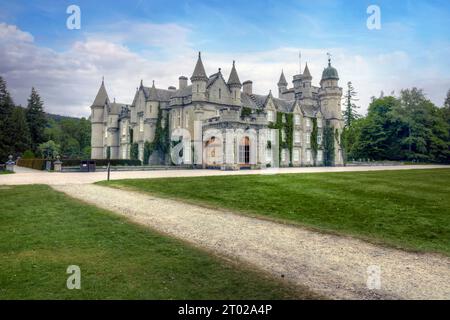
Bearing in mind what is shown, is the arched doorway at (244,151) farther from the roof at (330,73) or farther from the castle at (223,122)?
the roof at (330,73)

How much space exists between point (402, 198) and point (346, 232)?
6.88 metres

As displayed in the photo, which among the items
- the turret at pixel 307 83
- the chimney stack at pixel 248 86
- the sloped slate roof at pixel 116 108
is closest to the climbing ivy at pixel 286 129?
the chimney stack at pixel 248 86

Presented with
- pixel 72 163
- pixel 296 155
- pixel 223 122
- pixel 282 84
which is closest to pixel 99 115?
pixel 72 163

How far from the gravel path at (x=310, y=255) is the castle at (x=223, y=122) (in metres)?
26.1

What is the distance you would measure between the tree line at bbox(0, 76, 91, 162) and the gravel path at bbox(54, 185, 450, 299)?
169 ft

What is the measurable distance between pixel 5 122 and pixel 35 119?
15942 millimetres

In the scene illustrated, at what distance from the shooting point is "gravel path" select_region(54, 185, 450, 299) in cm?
523

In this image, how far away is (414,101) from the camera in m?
60.6

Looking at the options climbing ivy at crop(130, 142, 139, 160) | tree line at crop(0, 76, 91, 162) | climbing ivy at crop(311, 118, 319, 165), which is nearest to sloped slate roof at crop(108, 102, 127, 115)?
climbing ivy at crop(130, 142, 139, 160)

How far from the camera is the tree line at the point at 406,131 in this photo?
195ft

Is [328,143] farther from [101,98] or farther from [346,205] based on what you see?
[346,205]

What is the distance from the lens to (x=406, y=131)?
62.2m
